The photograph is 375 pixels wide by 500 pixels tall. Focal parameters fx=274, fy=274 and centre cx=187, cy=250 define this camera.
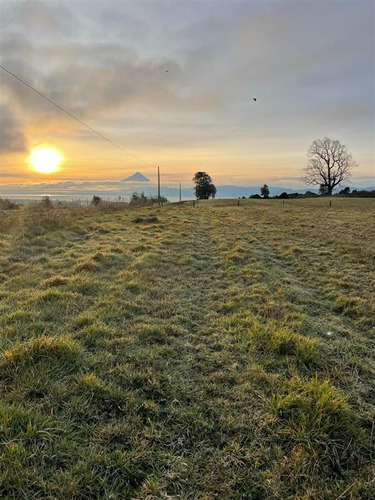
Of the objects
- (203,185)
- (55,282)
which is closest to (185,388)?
(55,282)

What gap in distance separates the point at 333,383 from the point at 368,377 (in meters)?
0.48

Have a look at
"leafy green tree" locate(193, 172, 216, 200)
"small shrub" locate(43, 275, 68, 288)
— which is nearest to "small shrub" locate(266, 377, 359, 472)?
"small shrub" locate(43, 275, 68, 288)

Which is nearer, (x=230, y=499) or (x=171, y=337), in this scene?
(x=230, y=499)

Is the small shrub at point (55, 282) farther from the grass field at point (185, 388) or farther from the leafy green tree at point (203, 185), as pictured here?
the leafy green tree at point (203, 185)

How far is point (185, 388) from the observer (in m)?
2.82

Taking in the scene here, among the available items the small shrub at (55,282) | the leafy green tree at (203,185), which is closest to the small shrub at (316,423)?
the small shrub at (55,282)

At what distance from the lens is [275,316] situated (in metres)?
4.55

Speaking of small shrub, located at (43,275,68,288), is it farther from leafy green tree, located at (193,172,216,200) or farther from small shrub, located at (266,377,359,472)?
leafy green tree, located at (193,172,216,200)

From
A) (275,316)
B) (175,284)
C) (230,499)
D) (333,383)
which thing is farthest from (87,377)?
(175,284)

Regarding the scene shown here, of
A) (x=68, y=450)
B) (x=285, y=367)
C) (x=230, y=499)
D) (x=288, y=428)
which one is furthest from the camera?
(x=285, y=367)

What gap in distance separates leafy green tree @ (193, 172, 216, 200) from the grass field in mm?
77202

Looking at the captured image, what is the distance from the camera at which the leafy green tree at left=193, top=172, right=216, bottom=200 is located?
266ft

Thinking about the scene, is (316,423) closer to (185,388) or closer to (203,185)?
(185,388)

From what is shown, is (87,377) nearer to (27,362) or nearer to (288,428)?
(27,362)
